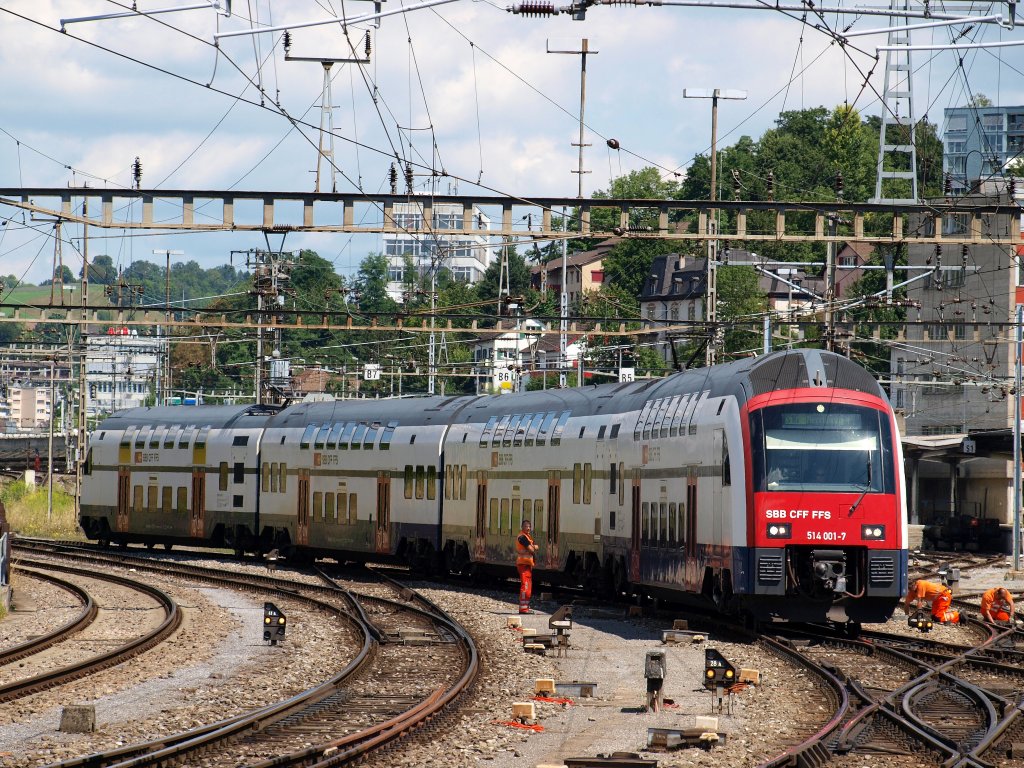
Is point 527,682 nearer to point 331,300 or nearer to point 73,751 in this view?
point 73,751

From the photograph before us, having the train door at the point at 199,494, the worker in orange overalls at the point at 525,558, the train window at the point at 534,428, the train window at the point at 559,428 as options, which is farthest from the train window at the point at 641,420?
the train door at the point at 199,494

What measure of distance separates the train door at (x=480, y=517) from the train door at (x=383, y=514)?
415 centimetres

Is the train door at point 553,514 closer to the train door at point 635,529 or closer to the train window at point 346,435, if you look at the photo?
the train door at point 635,529

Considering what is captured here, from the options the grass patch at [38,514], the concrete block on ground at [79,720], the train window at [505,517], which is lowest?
the concrete block on ground at [79,720]

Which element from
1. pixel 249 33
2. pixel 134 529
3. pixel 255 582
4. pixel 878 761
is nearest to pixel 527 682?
pixel 878 761

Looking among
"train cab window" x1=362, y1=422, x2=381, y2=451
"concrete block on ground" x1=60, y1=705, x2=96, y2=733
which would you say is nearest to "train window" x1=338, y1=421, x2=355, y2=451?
"train cab window" x1=362, y1=422, x2=381, y2=451

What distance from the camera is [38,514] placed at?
6856 centimetres

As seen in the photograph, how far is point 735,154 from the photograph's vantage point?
419 feet

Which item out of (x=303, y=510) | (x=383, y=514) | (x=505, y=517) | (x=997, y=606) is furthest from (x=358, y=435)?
(x=997, y=606)

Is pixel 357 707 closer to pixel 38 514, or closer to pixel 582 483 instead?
pixel 582 483

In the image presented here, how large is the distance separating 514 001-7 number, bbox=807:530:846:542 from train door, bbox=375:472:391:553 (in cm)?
1713

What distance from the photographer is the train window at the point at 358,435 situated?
38344 millimetres

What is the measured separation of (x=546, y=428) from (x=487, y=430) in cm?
286

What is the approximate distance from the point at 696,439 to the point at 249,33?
8257mm
